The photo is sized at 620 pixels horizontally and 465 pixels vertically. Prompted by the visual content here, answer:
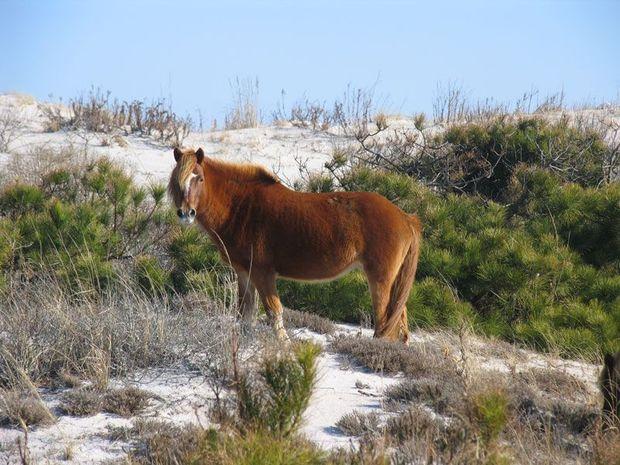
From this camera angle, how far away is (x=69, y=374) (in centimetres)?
698

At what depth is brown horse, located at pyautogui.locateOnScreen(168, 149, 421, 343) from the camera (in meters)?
8.71

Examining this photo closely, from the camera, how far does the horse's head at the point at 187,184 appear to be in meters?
8.56

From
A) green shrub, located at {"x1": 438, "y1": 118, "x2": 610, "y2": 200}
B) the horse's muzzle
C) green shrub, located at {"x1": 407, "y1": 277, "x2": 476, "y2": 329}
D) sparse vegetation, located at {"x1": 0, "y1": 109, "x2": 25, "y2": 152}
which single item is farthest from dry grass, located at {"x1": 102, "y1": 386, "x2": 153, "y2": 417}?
sparse vegetation, located at {"x1": 0, "y1": 109, "x2": 25, "y2": 152}

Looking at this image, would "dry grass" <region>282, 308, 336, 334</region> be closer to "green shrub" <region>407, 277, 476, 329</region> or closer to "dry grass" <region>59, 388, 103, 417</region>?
"green shrub" <region>407, 277, 476, 329</region>

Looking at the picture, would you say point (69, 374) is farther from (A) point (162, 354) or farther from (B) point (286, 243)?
(B) point (286, 243)

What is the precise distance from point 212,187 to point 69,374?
282cm

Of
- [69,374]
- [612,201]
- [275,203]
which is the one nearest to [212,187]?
[275,203]

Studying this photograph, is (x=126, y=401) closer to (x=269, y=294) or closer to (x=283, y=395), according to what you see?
(x=283, y=395)

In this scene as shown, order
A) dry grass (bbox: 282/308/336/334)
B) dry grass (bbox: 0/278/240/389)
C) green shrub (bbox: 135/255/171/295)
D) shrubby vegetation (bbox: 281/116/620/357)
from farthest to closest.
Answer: shrubby vegetation (bbox: 281/116/620/357) < green shrub (bbox: 135/255/171/295) < dry grass (bbox: 282/308/336/334) < dry grass (bbox: 0/278/240/389)

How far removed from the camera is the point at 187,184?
8.58 metres

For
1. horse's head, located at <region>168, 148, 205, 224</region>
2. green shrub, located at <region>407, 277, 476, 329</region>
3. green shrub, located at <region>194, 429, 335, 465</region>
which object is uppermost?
horse's head, located at <region>168, 148, 205, 224</region>

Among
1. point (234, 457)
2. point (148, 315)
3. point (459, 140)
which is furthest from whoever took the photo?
point (459, 140)

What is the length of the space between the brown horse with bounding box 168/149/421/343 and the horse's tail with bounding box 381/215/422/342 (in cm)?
1

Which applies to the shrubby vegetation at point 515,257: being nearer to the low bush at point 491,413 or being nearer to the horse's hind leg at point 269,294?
the horse's hind leg at point 269,294
